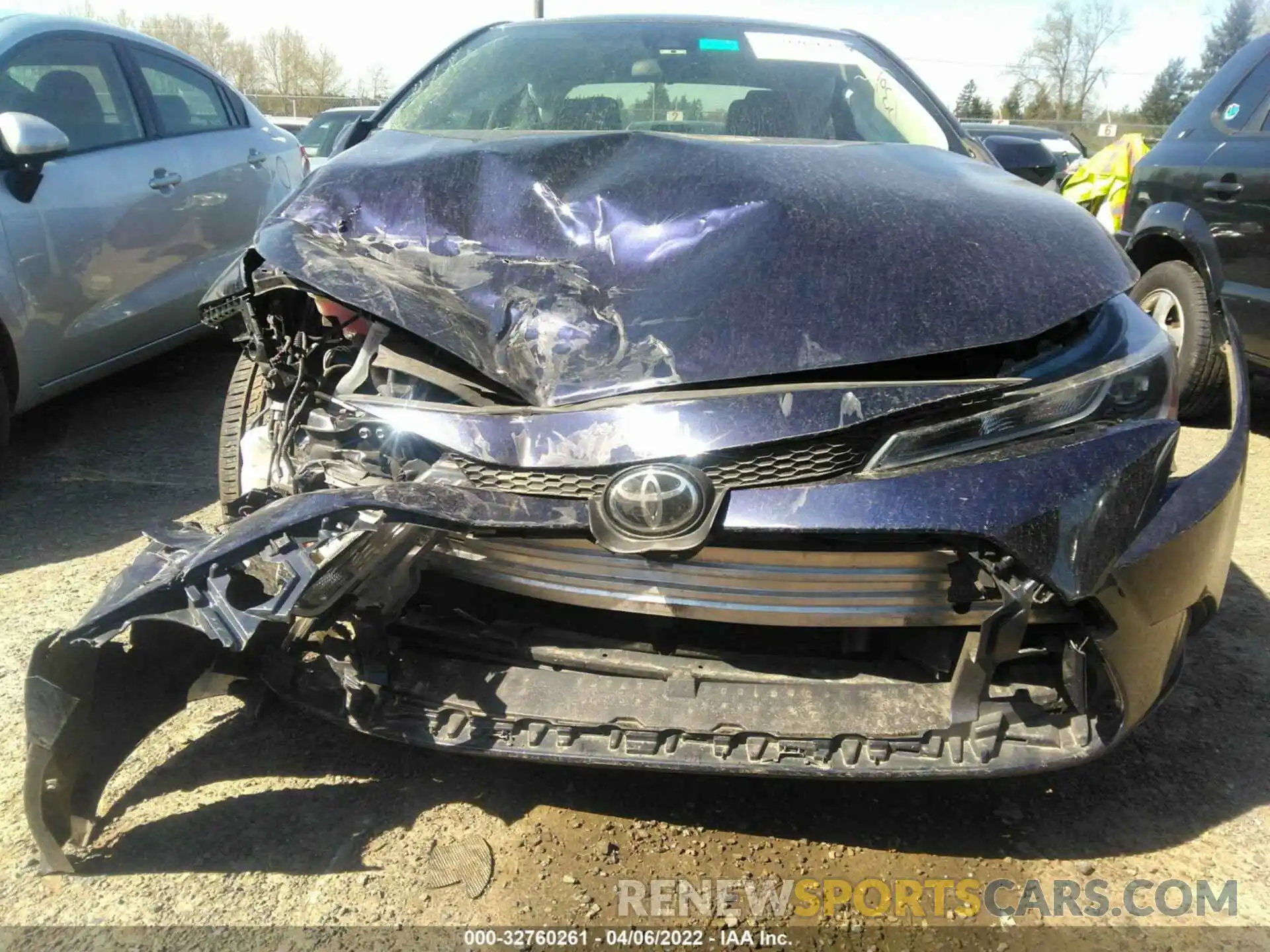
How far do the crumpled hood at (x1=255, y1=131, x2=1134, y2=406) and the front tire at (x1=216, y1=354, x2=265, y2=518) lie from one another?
624mm

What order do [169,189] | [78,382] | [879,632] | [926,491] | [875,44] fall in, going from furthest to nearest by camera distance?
[169,189]
[78,382]
[875,44]
[879,632]
[926,491]

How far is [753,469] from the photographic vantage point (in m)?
1.72

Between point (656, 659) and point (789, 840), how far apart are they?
0.51m

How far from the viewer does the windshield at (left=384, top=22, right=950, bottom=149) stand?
10.2 ft

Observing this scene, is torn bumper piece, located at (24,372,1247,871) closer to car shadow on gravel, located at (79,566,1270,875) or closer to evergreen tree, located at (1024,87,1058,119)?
car shadow on gravel, located at (79,566,1270,875)

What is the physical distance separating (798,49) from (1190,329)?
94.7 inches

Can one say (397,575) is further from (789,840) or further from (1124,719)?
(1124,719)

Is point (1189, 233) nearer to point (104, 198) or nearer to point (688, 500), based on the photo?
point (688, 500)

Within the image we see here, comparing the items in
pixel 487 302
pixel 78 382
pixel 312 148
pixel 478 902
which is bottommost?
pixel 312 148

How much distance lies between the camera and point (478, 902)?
1.90 metres

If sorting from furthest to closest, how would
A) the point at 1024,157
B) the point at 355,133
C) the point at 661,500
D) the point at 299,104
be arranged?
1. the point at 299,104
2. the point at 355,133
3. the point at 1024,157
4. the point at 661,500

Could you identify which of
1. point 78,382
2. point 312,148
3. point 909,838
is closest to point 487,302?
→ point 909,838

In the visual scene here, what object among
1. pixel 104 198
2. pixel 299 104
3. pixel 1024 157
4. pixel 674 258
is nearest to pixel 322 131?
pixel 104 198

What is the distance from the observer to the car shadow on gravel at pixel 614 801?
2049mm
